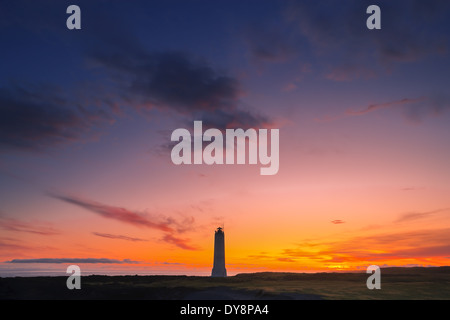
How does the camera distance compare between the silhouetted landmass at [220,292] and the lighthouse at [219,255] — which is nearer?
the silhouetted landmass at [220,292]

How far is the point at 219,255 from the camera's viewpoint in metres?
68.8

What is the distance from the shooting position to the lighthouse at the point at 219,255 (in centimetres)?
6775

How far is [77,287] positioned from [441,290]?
1840 inches

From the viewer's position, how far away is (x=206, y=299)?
36.8 meters

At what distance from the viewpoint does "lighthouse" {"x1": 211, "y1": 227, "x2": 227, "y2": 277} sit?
222 ft

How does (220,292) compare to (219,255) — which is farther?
(219,255)

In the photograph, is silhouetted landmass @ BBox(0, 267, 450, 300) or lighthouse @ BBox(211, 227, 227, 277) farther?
lighthouse @ BBox(211, 227, 227, 277)
